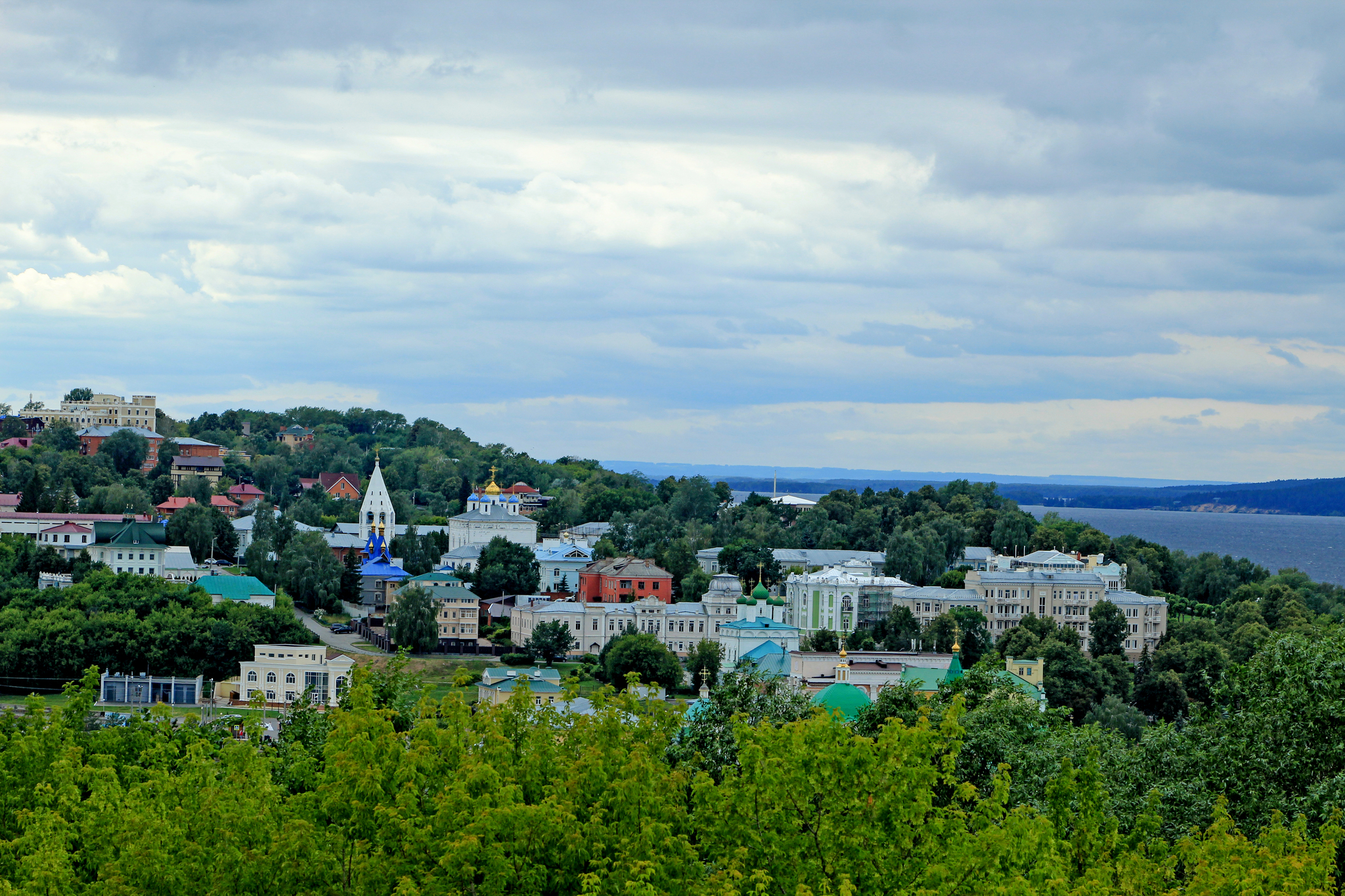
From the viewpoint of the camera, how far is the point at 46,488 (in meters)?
120

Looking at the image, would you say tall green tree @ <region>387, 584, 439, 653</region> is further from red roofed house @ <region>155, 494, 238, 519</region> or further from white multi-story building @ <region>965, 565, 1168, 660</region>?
red roofed house @ <region>155, 494, 238, 519</region>

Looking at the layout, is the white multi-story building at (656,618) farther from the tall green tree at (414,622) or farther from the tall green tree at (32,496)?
the tall green tree at (32,496)

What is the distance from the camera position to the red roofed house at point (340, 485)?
495 ft

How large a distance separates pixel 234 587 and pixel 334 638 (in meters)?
6.01

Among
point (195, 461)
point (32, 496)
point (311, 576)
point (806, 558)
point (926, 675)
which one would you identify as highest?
point (195, 461)

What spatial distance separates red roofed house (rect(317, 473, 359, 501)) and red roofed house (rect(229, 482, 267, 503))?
24.0ft

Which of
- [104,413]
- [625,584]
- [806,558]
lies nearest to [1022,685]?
[625,584]

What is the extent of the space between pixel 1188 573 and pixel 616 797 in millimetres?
94436

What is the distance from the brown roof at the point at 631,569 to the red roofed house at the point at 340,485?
1948 inches

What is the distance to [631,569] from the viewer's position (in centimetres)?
9969

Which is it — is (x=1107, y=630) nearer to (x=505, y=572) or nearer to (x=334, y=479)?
(x=505, y=572)

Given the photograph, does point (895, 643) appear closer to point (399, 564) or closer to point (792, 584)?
point (792, 584)

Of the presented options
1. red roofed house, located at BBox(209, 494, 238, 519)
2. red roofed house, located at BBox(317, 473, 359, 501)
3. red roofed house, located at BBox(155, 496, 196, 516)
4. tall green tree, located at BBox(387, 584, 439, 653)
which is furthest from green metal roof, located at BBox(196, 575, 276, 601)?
red roofed house, located at BBox(317, 473, 359, 501)

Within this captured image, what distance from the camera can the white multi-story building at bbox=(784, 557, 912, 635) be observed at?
309ft
